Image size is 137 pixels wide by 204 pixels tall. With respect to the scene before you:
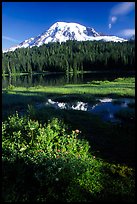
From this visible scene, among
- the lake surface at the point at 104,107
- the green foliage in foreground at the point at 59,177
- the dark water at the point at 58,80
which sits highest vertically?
the dark water at the point at 58,80

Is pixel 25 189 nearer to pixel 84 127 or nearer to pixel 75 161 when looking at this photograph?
pixel 75 161

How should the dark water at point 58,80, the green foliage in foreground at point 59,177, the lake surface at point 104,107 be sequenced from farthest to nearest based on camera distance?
the dark water at point 58,80 < the lake surface at point 104,107 < the green foliage in foreground at point 59,177

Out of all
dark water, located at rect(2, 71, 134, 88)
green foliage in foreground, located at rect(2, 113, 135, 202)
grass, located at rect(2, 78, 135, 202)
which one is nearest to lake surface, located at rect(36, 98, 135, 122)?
grass, located at rect(2, 78, 135, 202)

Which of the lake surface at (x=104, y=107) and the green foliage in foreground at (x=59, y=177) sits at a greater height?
the lake surface at (x=104, y=107)

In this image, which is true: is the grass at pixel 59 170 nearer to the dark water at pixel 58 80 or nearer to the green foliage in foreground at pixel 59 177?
the green foliage in foreground at pixel 59 177

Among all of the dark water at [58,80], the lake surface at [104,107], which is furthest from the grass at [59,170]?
the dark water at [58,80]

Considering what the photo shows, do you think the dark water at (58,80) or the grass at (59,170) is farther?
the dark water at (58,80)

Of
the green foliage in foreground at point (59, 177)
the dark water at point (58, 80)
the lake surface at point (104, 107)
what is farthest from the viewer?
the dark water at point (58, 80)

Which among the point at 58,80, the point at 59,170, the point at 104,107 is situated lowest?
the point at 59,170

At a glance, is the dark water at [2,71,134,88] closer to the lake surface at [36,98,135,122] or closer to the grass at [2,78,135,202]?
the lake surface at [36,98,135,122]

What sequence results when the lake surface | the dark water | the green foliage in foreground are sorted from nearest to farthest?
the green foliage in foreground, the lake surface, the dark water

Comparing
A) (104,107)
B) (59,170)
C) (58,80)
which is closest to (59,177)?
(59,170)

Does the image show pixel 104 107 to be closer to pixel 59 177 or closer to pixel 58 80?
pixel 59 177

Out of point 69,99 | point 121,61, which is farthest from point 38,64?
point 69,99
